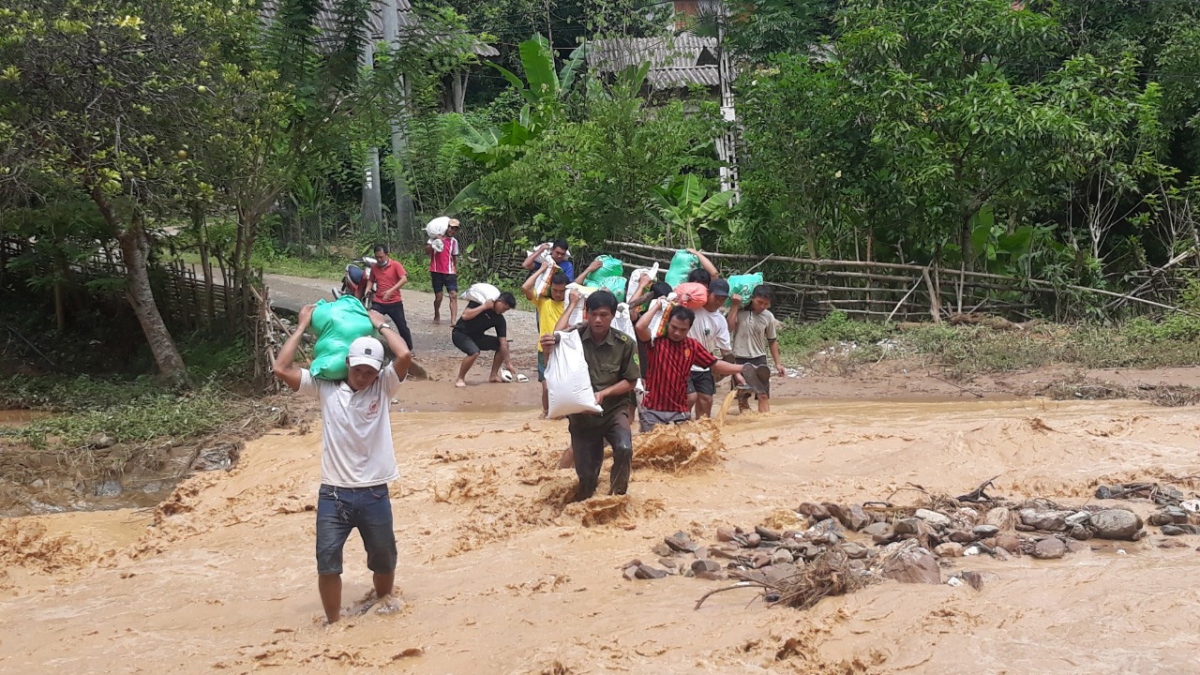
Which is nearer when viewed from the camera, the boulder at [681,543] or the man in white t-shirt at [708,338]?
the boulder at [681,543]

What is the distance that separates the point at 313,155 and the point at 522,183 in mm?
5455

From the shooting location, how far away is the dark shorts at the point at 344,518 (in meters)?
5.50

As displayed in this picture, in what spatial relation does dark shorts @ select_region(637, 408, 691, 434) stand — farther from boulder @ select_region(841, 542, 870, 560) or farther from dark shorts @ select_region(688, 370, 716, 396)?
boulder @ select_region(841, 542, 870, 560)

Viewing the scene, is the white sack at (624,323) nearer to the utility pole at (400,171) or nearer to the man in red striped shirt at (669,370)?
the man in red striped shirt at (669,370)

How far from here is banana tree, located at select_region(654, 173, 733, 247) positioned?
1842 cm

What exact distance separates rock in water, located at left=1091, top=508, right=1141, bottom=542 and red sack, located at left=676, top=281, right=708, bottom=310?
10.9ft

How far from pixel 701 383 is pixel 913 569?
3.85 metres

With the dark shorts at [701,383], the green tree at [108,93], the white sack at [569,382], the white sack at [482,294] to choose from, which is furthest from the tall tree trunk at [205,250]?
the white sack at [569,382]

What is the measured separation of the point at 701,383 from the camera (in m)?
9.23

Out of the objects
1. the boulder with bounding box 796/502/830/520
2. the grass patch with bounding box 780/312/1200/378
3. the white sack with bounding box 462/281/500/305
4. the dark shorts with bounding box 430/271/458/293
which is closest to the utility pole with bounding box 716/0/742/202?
the grass patch with bounding box 780/312/1200/378

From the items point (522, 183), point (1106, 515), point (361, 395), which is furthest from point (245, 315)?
point (1106, 515)

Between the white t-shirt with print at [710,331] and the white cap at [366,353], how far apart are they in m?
4.01

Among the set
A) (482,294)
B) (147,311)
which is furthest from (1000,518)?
(147,311)

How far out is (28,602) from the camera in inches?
268
